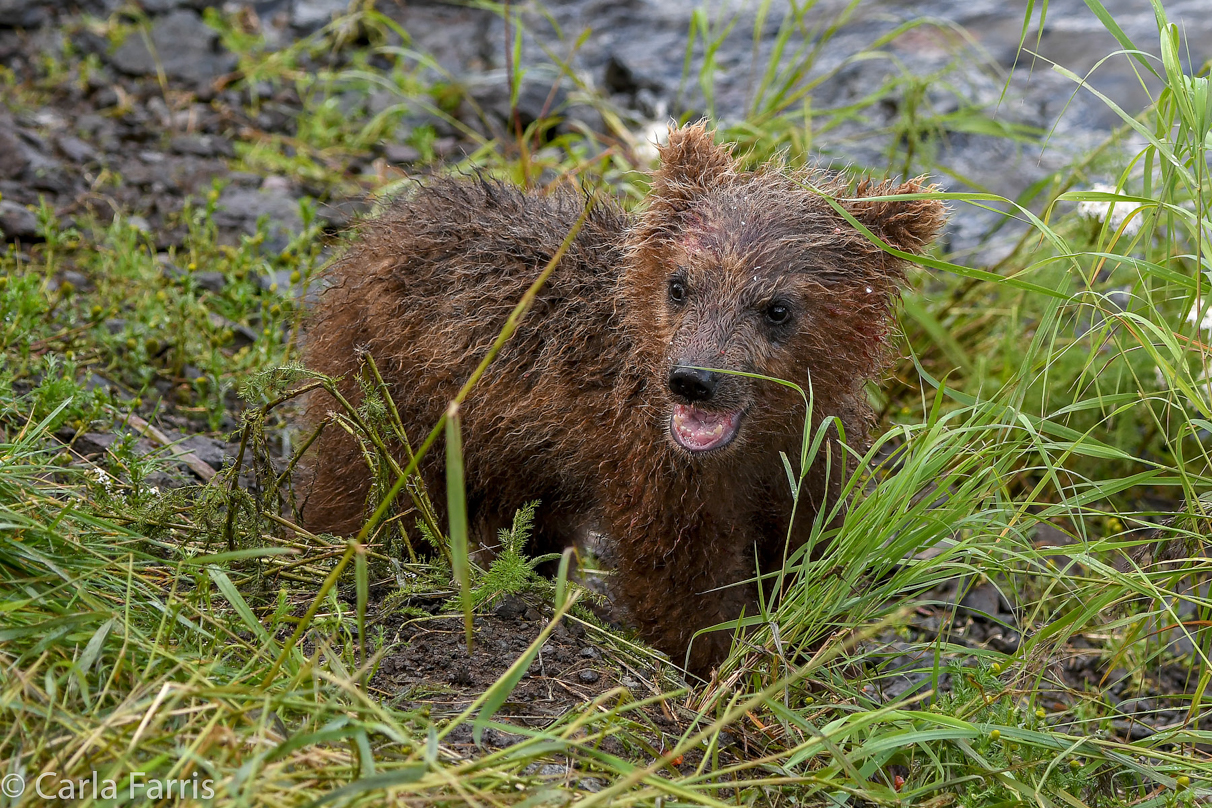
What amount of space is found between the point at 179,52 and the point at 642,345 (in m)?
5.40

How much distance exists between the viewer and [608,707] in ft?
10.6

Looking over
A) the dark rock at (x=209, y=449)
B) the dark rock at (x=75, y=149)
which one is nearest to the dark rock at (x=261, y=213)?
the dark rock at (x=75, y=149)

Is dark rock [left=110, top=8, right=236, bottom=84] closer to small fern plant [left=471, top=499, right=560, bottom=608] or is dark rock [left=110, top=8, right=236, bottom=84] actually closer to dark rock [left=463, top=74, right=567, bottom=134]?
dark rock [left=463, top=74, right=567, bottom=134]

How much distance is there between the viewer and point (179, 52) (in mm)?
7781

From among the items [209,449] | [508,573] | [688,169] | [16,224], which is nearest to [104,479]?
[209,449]

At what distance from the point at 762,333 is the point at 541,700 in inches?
54.2

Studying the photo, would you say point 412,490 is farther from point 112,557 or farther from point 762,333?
point 762,333

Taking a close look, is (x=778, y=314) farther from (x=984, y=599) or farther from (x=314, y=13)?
(x=314, y=13)

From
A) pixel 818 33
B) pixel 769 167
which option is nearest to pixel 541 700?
pixel 769 167

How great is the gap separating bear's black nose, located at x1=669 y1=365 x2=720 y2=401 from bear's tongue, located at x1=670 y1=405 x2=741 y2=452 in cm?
15

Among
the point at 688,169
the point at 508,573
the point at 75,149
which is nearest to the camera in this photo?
the point at 508,573

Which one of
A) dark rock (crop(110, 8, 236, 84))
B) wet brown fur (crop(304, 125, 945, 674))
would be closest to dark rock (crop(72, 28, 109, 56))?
dark rock (crop(110, 8, 236, 84))

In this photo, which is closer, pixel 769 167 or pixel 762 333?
pixel 762 333

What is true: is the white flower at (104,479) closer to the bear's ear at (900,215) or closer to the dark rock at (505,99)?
the bear's ear at (900,215)
